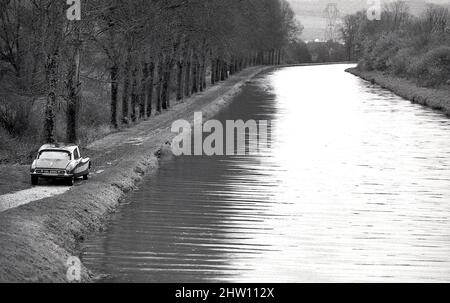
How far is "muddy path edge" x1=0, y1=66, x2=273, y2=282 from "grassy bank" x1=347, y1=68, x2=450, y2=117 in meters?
49.0

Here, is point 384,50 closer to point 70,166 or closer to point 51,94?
point 51,94

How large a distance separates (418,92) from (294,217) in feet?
221

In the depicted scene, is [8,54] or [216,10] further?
[216,10]

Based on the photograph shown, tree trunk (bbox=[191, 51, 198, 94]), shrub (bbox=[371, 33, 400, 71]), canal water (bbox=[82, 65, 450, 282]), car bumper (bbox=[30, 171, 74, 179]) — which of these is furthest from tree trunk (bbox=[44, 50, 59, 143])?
shrub (bbox=[371, 33, 400, 71])

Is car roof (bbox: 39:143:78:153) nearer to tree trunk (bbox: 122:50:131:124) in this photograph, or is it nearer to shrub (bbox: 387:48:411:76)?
tree trunk (bbox: 122:50:131:124)

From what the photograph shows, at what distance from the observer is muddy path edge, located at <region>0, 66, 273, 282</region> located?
1938 centimetres

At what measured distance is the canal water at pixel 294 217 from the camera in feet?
73.0

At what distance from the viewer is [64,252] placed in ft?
71.8

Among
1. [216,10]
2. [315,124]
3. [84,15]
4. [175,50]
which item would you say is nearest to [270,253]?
[84,15]

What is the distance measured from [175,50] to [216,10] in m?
10.0

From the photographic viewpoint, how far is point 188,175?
3969cm

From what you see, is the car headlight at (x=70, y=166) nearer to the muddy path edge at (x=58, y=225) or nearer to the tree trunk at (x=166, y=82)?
the muddy path edge at (x=58, y=225)

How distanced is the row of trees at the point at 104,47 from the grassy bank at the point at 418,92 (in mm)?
19921
